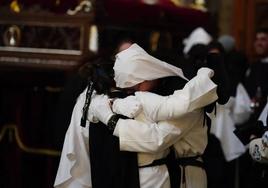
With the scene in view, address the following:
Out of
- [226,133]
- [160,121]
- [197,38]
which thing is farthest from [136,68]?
[197,38]

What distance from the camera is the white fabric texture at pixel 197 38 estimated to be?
19.0ft

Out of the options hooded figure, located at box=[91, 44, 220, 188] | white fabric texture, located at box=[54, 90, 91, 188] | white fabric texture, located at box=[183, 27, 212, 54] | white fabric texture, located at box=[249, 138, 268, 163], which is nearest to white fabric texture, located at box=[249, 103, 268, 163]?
white fabric texture, located at box=[249, 138, 268, 163]

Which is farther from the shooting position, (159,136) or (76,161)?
(76,161)

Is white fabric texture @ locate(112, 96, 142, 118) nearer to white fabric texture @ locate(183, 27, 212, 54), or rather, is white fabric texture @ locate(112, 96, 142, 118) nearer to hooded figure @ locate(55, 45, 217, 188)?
hooded figure @ locate(55, 45, 217, 188)

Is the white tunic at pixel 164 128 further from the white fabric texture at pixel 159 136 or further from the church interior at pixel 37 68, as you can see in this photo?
the church interior at pixel 37 68

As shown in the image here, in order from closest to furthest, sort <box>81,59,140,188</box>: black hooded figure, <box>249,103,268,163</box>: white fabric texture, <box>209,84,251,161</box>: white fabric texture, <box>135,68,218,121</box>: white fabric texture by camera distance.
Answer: <box>135,68,218,121</box>: white fabric texture
<box>81,59,140,188</box>: black hooded figure
<box>249,103,268,163</box>: white fabric texture
<box>209,84,251,161</box>: white fabric texture

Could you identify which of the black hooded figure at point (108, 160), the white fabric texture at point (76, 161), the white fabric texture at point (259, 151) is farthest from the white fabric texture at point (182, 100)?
the white fabric texture at point (259, 151)

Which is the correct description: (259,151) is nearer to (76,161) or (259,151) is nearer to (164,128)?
(164,128)

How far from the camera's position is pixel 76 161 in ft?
11.1

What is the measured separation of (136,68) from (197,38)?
2.83 meters

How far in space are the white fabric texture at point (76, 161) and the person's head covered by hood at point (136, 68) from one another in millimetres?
416

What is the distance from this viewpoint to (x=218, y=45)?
489cm

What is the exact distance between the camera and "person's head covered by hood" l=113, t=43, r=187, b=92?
3.13 metres

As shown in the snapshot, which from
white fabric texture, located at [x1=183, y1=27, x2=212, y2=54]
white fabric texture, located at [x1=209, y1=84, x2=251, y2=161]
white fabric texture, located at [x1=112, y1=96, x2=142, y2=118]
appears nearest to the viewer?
white fabric texture, located at [x1=112, y1=96, x2=142, y2=118]
